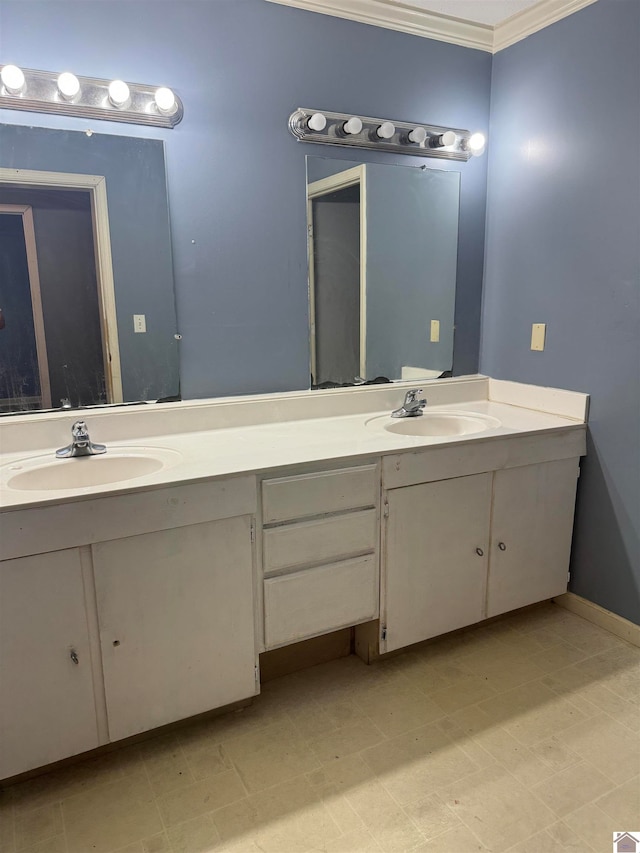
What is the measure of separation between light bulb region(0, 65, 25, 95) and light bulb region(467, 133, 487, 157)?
1.59 meters

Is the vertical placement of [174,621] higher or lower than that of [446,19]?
lower

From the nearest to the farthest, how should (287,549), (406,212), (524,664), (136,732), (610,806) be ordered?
(610,806) → (136,732) → (287,549) → (524,664) → (406,212)

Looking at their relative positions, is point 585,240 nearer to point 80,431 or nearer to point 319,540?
point 319,540

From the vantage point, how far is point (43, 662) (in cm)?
139

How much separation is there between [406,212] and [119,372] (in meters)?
1.25

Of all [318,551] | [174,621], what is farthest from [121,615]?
[318,551]

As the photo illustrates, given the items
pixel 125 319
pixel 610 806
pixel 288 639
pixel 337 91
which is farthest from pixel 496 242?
pixel 610 806

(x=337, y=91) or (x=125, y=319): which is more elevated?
(x=337, y=91)

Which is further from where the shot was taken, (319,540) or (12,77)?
(319,540)

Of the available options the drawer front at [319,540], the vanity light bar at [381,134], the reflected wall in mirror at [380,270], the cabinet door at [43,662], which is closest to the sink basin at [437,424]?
the reflected wall in mirror at [380,270]

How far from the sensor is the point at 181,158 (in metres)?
1.83

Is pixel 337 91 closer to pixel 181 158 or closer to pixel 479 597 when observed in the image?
pixel 181 158

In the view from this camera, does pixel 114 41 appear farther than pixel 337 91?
No

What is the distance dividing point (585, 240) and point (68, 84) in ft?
5.61
